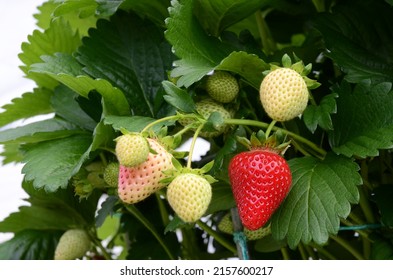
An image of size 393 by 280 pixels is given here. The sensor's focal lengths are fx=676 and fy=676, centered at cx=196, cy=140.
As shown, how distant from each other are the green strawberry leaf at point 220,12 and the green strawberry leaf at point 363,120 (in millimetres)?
143

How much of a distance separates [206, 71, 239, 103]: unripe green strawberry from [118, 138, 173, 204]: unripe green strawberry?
10 centimetres

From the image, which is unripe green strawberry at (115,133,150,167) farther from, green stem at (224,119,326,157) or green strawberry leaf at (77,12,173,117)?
green strawberry leaf at (77,12,173,117)

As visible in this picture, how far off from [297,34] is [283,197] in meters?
0.56

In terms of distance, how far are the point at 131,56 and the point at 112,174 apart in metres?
0.16

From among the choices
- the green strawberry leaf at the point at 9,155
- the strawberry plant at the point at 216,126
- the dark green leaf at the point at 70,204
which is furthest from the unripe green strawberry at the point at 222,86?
the green strawberry leaf at the point at 9,155

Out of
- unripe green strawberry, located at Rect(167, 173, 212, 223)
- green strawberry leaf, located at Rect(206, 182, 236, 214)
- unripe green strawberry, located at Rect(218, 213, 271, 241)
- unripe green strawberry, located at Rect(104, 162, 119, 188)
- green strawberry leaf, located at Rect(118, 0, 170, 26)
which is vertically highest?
green strawberry leaf, located at Rect(118, 0, 170, 26)

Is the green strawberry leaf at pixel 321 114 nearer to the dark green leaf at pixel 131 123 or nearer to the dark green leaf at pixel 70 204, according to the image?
the dark green leaf at pixel 131 123

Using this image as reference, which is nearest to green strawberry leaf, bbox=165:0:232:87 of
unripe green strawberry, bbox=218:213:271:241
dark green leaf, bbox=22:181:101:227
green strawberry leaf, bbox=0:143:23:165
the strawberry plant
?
the strawberry plant

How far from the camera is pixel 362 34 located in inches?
32.4

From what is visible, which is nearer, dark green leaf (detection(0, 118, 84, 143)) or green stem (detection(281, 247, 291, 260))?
dark green leaf (detection(0, 118, 84, 143))

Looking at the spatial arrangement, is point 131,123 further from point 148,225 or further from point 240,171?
point 148,225

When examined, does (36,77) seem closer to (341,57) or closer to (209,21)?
(209,21)

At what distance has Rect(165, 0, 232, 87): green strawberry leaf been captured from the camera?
678 millimetres
